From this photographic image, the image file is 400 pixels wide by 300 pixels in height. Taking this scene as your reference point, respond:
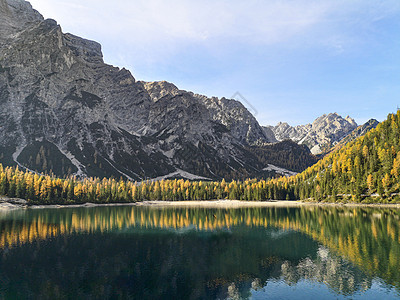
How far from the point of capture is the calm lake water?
3972 cm

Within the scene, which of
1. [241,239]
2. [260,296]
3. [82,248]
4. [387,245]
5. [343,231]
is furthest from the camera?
[343,231]

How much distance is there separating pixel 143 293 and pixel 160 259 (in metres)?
18.2

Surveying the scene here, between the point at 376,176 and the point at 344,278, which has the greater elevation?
the point at 376,176

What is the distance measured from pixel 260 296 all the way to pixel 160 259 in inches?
985

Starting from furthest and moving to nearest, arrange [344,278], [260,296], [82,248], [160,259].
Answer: [82,248] → [160,259] → [344,278] → [260,296]

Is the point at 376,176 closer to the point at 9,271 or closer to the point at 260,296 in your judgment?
the point at 260,296

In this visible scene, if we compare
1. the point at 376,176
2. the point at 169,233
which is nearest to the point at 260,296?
the point at 169,233

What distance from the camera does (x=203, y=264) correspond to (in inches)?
2111

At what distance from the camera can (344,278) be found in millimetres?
44250

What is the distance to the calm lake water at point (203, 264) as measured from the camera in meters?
39.7

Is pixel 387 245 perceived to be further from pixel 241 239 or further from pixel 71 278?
pixel 71 278

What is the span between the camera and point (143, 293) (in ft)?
127

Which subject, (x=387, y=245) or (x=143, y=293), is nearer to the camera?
(x=143, y=293)

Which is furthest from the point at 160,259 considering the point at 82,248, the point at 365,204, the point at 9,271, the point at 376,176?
the point at 376,176
